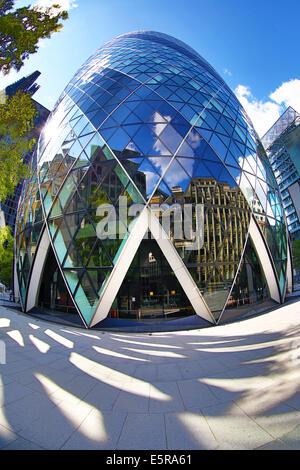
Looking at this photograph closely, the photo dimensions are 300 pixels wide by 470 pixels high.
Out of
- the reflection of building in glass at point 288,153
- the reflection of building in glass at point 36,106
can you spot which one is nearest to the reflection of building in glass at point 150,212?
the reflection of building in glass at point 288,153

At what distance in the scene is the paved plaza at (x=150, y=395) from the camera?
2.66m

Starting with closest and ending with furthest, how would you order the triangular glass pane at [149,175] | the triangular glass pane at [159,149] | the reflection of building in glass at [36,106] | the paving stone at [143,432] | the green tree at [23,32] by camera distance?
the paving stone at [143,432]
the green tree at [23,32]
the triangular glass pane at [149,175]
the triangular glass pane at [159,149]
the reflection of building in glass at [36,106]

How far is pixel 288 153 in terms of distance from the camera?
53.7 m

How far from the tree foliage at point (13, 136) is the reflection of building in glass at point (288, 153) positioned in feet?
175

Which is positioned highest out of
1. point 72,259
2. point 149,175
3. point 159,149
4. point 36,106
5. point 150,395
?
point 36,106

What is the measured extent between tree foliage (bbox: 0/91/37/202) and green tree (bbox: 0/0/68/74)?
1.08 m

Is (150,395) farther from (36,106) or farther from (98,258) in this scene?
(36,106)

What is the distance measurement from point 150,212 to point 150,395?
8.99 m

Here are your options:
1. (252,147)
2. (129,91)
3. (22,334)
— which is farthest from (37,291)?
(252,147)

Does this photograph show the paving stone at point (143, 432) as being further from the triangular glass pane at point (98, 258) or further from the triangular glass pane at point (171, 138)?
the triangular glass pane at point (171, 138)

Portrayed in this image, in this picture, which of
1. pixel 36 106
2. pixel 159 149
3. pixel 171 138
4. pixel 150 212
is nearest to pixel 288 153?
pixel 171 138

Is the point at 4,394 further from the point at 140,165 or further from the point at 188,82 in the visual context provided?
the point at 188,82

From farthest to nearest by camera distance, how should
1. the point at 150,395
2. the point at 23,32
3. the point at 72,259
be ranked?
the point at 72,259
the point at 23,32
the point at 150,395

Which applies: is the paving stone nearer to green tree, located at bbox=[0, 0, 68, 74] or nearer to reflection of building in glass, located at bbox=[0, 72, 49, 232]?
green tree, located at bbox=[0, 0, 68, 74]
